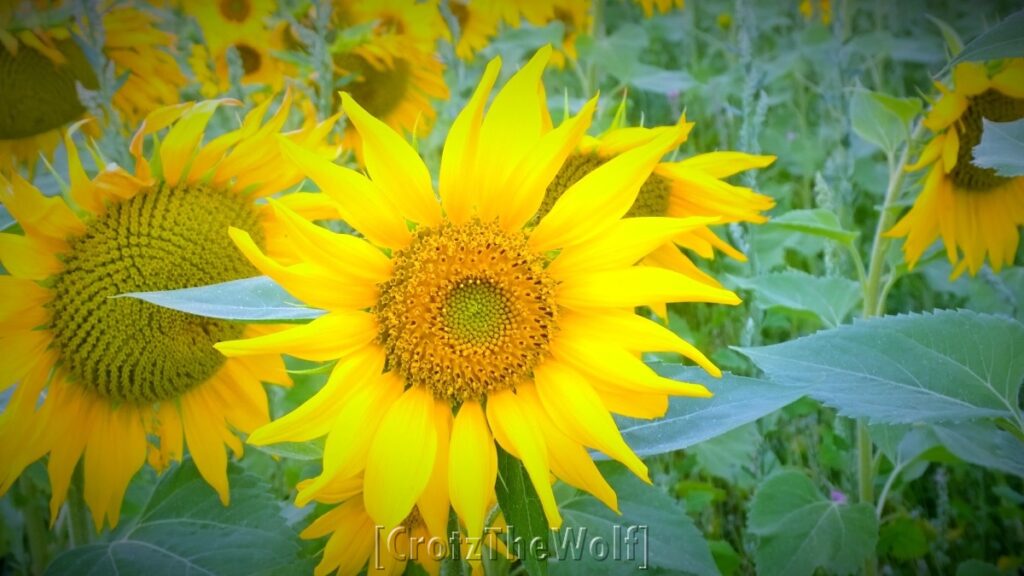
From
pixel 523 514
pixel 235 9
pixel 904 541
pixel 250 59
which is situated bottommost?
pixel 904 541

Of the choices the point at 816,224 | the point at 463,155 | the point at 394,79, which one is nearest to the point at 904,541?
the point at 816,224

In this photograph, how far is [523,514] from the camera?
608 millimetres

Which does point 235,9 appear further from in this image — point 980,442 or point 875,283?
point 980,442

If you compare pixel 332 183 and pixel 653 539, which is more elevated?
pixel 332 183

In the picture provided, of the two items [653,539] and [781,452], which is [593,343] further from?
[781,452]

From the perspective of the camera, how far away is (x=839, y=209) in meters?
1.51

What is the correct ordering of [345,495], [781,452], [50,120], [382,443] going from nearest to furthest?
[382,443]
[345,495]
[50,120]
[781,452]

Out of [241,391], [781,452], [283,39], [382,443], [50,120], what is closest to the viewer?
[382,443]

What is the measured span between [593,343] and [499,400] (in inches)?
3.1

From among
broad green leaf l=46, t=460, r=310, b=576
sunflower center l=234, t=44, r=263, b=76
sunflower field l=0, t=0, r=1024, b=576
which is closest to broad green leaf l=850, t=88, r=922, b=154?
sunflower field l=0, t=0, r=1024, b=576

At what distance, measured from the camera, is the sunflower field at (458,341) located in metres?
0.60

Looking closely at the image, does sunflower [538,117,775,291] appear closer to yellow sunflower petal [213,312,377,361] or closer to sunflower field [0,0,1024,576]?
sunflower field [0,0,1024,576]

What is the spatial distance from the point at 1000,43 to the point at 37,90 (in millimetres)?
1167

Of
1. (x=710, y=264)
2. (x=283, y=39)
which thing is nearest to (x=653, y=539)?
(x=710, y=264)
